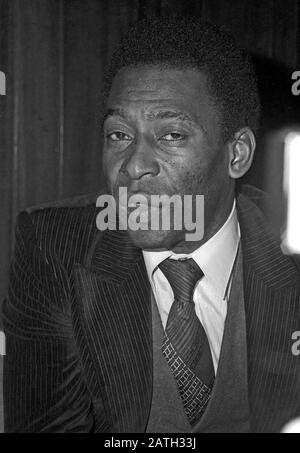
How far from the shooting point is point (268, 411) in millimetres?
792

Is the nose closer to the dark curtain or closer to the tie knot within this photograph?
the tie knot

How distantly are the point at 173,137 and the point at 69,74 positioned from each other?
38cm

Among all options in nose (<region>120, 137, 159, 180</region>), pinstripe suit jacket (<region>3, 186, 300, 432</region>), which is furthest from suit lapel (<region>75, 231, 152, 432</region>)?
nose (<region>120, 137, 159, 180</region>)

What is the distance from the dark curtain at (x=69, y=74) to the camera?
94 centimetres

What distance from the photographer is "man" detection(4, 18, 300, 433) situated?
30.2 inches

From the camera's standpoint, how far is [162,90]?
0.73 metres

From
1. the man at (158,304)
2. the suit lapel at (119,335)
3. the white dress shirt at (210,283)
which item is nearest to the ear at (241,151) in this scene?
the man at (158,304)

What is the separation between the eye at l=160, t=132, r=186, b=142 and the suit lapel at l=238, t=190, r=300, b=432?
0.21m

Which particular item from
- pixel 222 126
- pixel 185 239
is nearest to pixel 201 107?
pixel 222 126

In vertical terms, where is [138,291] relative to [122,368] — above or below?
above
